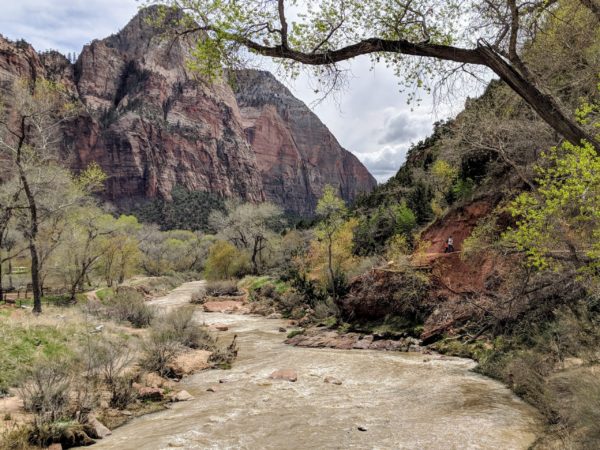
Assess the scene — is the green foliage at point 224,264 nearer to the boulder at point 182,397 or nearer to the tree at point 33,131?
the tree at point 33,131

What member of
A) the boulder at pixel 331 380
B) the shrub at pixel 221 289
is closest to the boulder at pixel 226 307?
the shrub at pixel 221 289

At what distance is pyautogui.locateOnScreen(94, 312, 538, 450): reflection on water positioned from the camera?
6.70 metres

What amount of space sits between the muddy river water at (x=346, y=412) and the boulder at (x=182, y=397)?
0.71 feet

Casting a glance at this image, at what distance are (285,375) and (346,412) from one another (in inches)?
129

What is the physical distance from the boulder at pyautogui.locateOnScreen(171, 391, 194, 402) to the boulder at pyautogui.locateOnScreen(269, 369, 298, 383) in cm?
244

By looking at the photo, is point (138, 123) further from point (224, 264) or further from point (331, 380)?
point (331, 380)

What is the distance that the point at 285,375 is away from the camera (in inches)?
438

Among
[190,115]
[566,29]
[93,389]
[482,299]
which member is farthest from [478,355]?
[190,115]

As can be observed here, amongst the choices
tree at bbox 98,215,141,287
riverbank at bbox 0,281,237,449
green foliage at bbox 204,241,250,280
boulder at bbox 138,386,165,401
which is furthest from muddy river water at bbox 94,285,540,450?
green foliage at bbox 204,241,250,280

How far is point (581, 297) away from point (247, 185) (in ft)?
538

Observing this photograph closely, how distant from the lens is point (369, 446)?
6512mm

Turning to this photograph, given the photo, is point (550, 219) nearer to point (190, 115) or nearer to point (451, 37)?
point (451, 37)

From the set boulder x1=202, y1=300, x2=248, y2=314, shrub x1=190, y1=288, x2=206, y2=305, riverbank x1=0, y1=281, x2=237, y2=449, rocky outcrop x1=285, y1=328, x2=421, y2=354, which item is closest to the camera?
riverbank x1=0, y1=281, x2=237, y2=449

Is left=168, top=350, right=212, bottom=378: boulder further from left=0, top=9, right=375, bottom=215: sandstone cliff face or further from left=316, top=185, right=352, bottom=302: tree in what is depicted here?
left=0, top=9, right=375, bottom=215: sandstone cliff face
